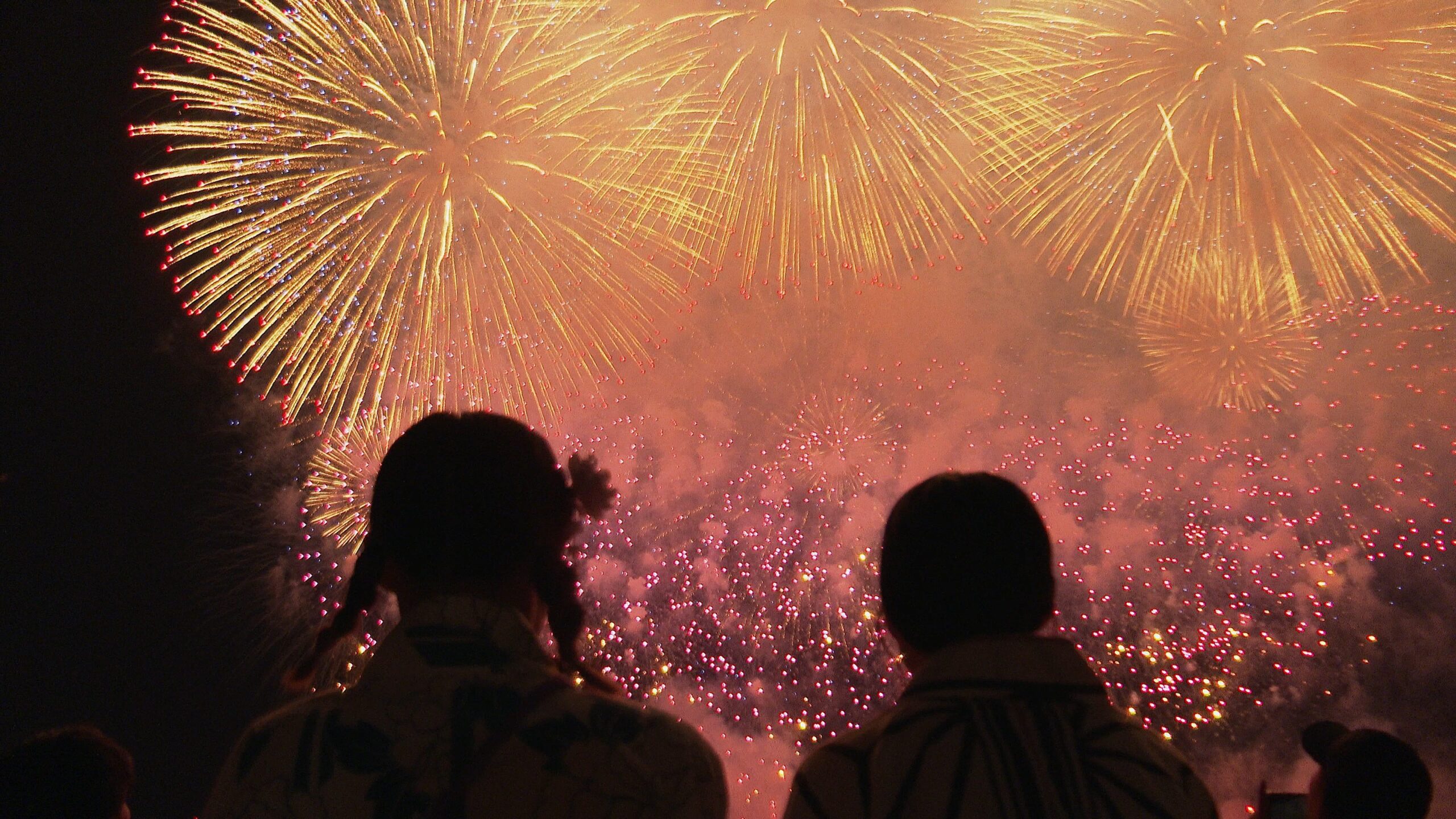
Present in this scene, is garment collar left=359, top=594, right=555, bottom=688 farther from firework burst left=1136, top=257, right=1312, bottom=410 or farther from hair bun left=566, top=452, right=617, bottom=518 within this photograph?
firework burst left=1136, top=257, right=1312, bottom=410

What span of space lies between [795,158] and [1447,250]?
6.45 metres

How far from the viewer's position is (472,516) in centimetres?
150

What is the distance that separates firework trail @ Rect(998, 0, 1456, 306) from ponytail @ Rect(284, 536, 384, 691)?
22.3 feet

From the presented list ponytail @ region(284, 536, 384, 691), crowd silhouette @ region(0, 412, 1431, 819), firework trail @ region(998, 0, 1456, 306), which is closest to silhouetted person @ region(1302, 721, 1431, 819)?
crowd silhouette @ region(0, 412, 1431, 819)

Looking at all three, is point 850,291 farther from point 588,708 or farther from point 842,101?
point 588,708

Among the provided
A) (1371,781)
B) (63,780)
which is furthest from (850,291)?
(63,780)

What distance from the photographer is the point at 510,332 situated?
7816 mm

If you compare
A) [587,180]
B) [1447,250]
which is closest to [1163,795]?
[587,180]

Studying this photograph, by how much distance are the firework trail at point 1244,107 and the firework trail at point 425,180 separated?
9.82 ft

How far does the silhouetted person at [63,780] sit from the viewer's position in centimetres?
235

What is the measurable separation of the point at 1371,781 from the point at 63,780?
3167mm

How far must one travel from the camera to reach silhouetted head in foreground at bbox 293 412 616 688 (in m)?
1.48

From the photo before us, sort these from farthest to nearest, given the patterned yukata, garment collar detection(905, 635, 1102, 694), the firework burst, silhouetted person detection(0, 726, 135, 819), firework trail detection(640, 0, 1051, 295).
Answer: the firework burst → firework trail detection(640, 0, 1051, 295) → silhouetted person detection(0, 726, 135, 819) → garment collar detection(905, 635, 1102, 694) → the patterned yukata

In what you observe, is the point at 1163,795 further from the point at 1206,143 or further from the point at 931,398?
the point at 931,398
